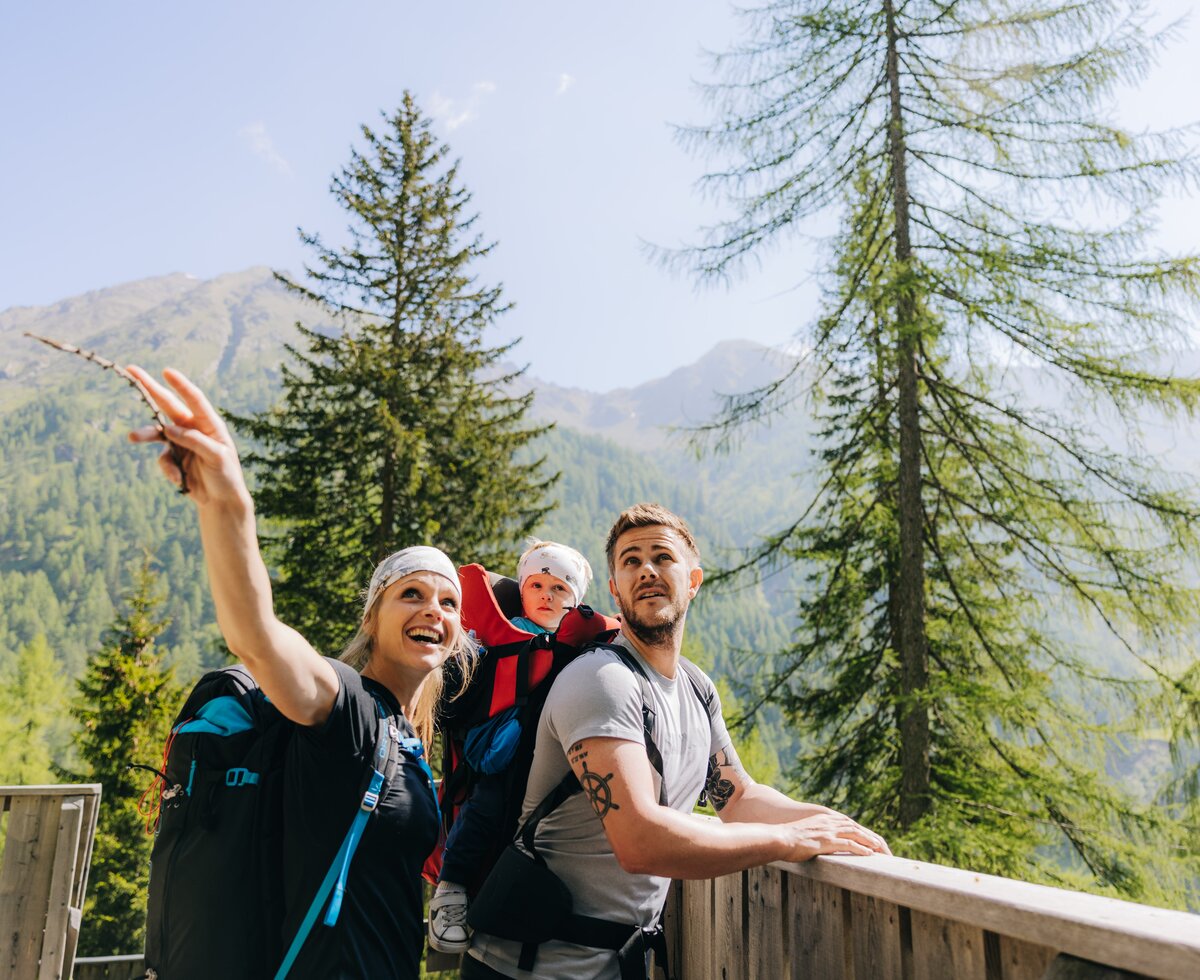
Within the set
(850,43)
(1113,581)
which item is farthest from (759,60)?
(1113,581)

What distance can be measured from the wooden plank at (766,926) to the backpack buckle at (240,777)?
4.79ft

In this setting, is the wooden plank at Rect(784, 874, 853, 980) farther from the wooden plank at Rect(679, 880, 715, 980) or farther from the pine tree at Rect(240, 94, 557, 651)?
the pine tree at Rect(240, 94, 557, 651)

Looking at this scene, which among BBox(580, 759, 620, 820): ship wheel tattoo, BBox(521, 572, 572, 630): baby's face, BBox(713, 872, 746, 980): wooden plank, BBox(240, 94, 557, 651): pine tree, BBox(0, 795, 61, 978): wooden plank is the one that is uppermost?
BBox(240, 94, 557, 651): pine tree

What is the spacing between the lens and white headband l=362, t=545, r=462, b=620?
2.46 metres

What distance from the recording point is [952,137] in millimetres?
9164

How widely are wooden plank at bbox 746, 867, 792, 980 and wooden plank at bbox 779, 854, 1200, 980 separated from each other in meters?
0.38

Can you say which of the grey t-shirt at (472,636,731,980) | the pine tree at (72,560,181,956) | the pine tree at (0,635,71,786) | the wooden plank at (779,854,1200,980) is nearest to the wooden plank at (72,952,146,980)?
the grey t-shirt at (472,636,731,980)

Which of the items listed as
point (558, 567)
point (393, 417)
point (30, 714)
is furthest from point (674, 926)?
point (30, 714)

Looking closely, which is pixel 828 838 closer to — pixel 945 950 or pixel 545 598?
pixel 945 950

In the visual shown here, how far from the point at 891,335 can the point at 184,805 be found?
7.73 m

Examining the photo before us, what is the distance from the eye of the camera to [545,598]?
3.48 meters

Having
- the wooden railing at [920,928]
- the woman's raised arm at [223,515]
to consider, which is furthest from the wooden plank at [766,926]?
the woman's raised arm at [223,515]

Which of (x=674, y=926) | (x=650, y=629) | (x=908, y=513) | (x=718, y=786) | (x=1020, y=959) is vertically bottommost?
(x=674, y=926)

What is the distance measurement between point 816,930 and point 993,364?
860 cm
